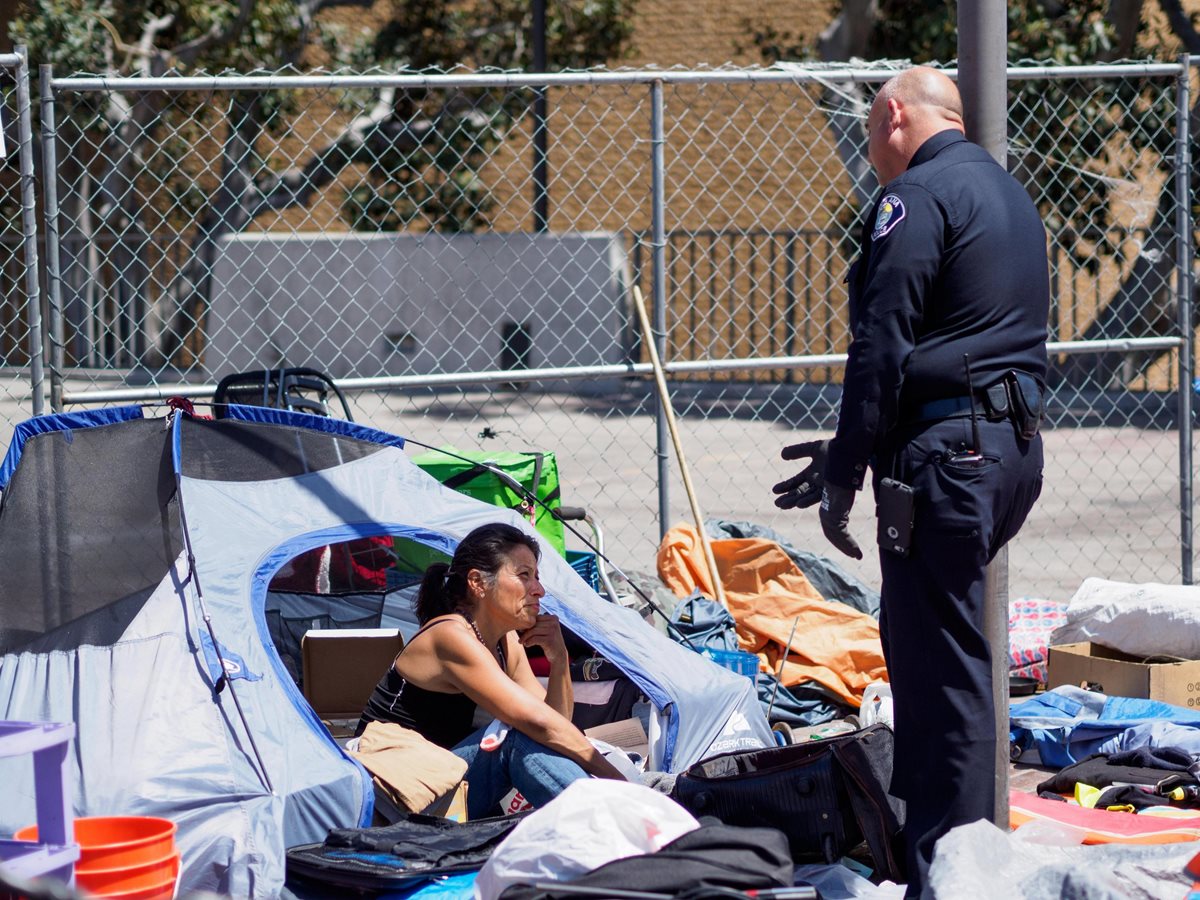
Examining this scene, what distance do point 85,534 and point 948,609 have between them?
100 inches

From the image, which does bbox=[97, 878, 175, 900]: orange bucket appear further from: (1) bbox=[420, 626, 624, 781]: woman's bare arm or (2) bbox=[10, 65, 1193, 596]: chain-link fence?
(2) bbox=[10, 65, 1193, 596]: chain-link fence

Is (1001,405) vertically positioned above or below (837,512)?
above

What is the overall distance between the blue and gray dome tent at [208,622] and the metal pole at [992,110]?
1.15 meters

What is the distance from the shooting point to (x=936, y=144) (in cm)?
375

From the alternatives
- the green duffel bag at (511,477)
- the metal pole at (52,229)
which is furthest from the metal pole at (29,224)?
the green duffel bag at (511,477)

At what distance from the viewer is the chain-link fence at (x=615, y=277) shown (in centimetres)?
918

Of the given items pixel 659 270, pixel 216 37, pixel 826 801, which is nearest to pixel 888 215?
pixel 826 801

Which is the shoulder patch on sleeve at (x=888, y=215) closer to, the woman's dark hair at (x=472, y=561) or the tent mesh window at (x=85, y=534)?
the woman's dark hair at (x=472, y=561)

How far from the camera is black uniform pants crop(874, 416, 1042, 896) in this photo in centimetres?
362

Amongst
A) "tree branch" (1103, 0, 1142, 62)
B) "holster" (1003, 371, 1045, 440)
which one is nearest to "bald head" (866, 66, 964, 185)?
"holster" (1003, 371, 1045, 440)

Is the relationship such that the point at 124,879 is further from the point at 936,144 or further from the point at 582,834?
the point at 936,144

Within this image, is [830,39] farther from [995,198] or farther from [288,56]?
[995,198]

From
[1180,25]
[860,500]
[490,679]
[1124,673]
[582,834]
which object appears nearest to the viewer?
[582,834]

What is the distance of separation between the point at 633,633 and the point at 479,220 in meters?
14.9
